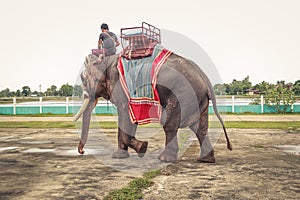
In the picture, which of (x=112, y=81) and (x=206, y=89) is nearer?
(x=206, y=89)

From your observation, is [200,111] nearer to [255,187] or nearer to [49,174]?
[255,187]

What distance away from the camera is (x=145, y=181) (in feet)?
18.4

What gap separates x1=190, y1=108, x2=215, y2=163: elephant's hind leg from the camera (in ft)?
24.2

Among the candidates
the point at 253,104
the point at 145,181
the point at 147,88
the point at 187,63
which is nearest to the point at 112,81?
the point at 147,88

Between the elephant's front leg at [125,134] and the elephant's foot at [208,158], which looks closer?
the elephant's foot at [208,158]

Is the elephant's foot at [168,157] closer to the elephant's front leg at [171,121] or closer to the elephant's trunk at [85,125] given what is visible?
the elephant's front leg at [171,121]

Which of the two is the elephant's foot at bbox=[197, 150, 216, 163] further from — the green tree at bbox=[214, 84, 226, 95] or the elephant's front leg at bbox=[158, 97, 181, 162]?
the green tree at bbox=[214, 84, 226, 95]

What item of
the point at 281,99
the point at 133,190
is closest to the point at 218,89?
the point at 133,190

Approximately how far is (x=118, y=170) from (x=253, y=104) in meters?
20.8

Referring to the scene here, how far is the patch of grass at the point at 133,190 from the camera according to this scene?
4773mm

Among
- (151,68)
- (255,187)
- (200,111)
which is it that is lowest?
(255,187)

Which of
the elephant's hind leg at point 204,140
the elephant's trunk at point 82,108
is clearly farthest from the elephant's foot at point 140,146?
the elephant's trunk at point 82,108

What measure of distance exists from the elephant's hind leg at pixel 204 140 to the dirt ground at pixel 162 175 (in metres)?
0.20

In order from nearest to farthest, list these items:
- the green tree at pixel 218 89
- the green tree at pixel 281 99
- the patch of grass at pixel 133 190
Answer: the patch of grass at pixel 133 190, the green tree at pixel 218 89, the green tree at pixel 281 99
